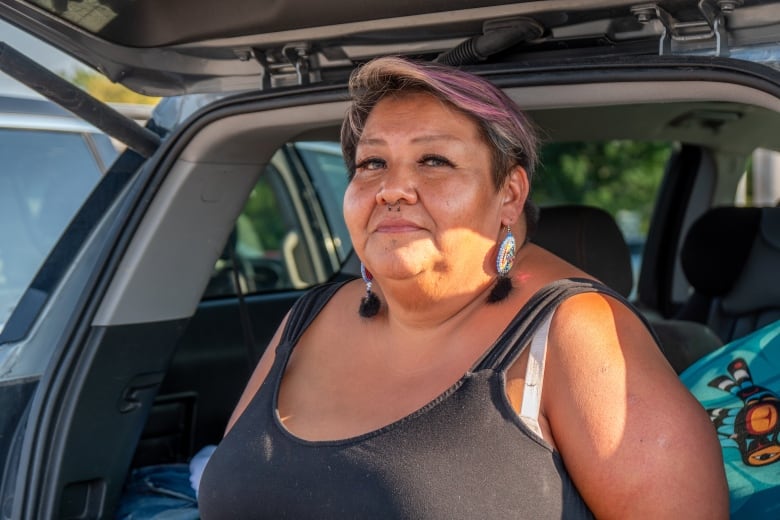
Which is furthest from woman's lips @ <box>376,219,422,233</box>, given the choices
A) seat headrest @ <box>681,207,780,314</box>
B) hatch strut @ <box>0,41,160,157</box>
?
seat headrest @ <box>681,207,780,314</box>

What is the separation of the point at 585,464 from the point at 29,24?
5.16 feet

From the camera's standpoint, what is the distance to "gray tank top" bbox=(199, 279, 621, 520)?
176 centimetres

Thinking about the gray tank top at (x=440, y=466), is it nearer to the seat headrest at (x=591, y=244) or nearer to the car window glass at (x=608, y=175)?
the seat headrest at (x=591, y=244)

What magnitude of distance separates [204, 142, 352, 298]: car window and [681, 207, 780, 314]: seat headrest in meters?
1.56

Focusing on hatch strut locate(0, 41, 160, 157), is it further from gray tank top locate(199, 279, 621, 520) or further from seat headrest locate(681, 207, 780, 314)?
seat headrest locate(681, 207, 780, 314)

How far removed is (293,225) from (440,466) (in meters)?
2.71

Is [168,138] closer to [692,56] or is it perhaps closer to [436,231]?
[436,231]

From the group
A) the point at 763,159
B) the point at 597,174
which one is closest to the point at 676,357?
the point at 763,159

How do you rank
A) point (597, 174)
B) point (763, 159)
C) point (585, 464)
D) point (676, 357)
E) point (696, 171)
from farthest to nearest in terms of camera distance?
1. point (597, 174)
2. point (763, 159)
3. point (696, 171)
4. point (676, 357)
5. point (585, 464)

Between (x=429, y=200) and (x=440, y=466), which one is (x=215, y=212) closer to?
(x=429, y=200)

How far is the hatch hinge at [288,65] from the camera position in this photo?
230 centimetres

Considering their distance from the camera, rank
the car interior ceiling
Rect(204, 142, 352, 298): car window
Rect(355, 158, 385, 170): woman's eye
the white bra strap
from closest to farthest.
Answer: the white bra strap < the car interior ceiling < Rect(355, 158, 385, 170): woman's eye < Rect(204, 142, 352, 298): car window

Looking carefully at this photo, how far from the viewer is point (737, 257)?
3.50 meters

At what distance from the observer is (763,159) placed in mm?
9258
